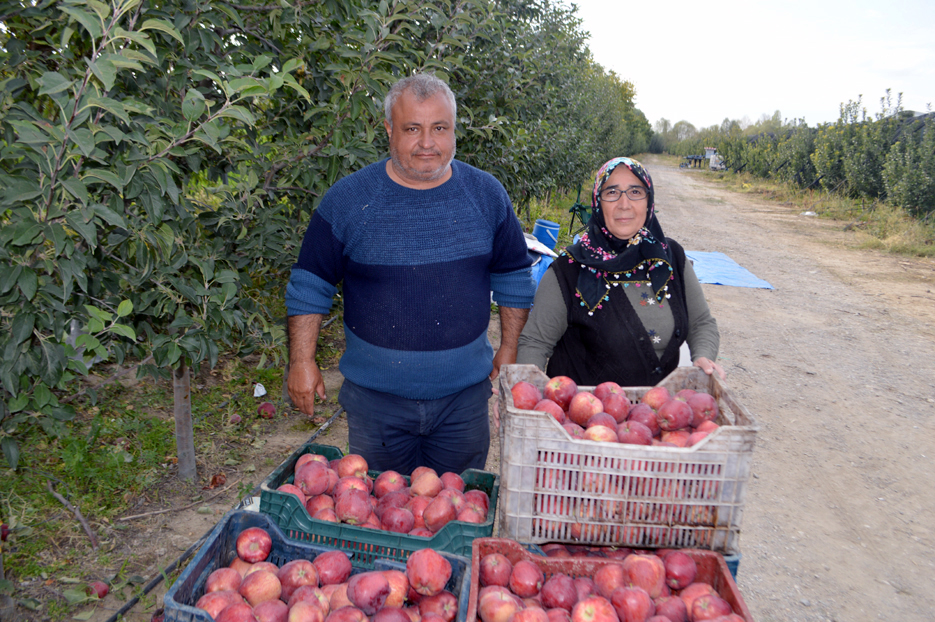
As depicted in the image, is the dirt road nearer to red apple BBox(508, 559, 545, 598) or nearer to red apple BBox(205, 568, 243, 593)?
red apple BBox(508, 559, 545, 598)

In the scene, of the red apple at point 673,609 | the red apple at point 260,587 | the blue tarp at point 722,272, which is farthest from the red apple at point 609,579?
the blue tarp at point 722,272

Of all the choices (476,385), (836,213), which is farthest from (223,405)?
(836,213)

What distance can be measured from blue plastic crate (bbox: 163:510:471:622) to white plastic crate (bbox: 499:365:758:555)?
0.22m

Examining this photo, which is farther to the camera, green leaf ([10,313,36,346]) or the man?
the man

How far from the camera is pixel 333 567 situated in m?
1.77

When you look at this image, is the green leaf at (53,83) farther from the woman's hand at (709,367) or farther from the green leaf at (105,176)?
the woman's hand at (709,367)

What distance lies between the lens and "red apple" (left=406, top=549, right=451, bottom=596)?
1.67 m

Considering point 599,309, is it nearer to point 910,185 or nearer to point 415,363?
point 415,363

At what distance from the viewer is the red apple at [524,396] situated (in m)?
1.98

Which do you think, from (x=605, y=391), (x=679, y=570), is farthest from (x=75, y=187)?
(x=679, y=570)

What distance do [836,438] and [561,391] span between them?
424 centimetres

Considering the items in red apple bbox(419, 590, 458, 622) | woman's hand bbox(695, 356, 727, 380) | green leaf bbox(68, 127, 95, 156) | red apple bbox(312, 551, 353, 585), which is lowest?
red apple bbox(419, 590, 458, 622)

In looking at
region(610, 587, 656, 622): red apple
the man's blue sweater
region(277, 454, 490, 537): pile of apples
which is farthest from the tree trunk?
region(610, 587, 656, 622): red apple

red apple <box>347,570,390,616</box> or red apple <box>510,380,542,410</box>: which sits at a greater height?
red apple <box>510,380,542,410</box>
